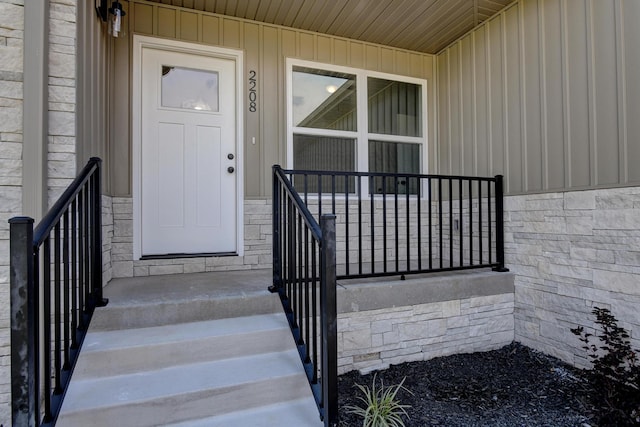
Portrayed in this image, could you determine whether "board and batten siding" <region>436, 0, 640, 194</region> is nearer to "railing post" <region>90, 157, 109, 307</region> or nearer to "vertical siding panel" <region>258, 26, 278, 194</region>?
"vertical siding panel" <region>258, 26, 278, 194</region>

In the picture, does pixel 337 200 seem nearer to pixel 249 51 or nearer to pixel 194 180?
pixel 194 180

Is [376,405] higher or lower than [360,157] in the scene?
lower

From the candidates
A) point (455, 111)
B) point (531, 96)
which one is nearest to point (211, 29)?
point (455, 111)

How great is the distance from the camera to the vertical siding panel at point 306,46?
139 inches

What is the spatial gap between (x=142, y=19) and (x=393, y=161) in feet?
8.90

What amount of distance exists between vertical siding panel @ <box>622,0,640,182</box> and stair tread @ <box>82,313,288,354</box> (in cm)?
245

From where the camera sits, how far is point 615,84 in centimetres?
239

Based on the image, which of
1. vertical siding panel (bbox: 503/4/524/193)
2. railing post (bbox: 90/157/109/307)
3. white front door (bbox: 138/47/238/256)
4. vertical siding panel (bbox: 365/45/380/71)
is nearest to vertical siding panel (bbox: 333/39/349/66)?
vertical siding panel (bbox: 365/45/380/71)

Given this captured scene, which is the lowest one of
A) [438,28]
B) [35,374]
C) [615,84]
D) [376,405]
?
[376,405]

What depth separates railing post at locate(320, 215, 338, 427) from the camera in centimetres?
162

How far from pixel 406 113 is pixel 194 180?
241 cm

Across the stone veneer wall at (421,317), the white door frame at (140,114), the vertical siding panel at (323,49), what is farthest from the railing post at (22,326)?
the vertical siding panel at (323,49)

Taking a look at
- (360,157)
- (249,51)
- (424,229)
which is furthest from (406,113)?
(249,51)

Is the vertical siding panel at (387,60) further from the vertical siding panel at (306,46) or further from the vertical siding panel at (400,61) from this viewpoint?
the vertical siding panel at (306,46)
